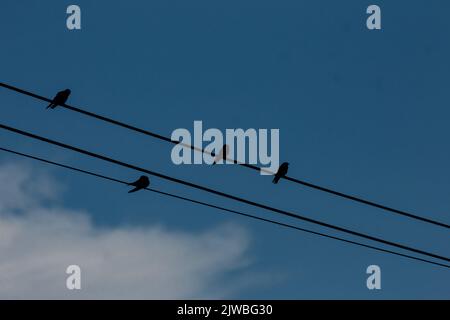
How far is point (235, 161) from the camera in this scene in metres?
9.68

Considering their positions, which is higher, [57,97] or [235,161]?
[57,97]

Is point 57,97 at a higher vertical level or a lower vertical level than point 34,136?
higher

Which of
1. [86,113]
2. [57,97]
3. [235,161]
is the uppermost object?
[57,97]
